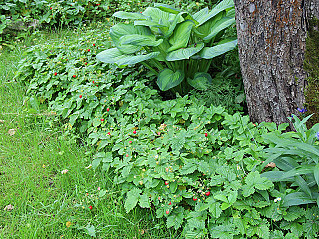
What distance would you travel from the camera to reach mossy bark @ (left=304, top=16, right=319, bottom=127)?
2.29m

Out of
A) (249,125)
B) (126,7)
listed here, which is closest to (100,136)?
(249,125)

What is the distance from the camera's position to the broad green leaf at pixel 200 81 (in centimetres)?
293

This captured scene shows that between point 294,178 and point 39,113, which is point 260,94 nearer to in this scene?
point 294,178

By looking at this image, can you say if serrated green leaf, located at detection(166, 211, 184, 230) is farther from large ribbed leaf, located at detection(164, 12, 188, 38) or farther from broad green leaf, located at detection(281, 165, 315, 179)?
large ribbed leaf, located at detection(164, 12, 188, 38)

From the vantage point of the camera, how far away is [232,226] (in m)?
1.93

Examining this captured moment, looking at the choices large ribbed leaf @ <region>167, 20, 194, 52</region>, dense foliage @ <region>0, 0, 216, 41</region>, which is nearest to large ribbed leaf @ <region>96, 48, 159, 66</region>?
large ribbed leaf @ <region>167, 20, 194, 52</region>

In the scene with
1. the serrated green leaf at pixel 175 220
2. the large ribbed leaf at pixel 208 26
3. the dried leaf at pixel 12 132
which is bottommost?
the serrated green leaf at pixel 175 220

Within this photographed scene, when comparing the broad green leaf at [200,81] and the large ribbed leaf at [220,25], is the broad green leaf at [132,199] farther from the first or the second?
the large ribbed leaf at [220,25]

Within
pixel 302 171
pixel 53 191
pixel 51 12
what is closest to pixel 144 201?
pixel 53 191

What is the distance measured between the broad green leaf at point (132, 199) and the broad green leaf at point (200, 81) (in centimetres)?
119

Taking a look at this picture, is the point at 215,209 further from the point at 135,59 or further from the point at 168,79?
the point at 135,59

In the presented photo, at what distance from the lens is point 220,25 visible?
286cm


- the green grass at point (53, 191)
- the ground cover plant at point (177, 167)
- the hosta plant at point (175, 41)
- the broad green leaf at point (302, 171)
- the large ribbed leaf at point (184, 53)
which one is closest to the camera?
the broad green leaf at point (302, 171)

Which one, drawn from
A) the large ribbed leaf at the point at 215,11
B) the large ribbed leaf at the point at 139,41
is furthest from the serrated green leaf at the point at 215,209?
the large ribbed leaf at the point at 215,11
